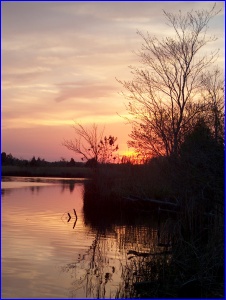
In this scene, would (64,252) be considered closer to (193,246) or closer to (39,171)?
(193,246)

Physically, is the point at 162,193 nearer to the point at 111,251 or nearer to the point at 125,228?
the point at 125,228

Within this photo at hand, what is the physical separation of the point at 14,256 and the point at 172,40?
1284cm

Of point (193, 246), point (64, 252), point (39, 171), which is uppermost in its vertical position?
point (39, 171)

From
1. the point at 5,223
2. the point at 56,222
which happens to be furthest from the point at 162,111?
the point at 5,223

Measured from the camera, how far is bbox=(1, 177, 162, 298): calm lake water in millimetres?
10758

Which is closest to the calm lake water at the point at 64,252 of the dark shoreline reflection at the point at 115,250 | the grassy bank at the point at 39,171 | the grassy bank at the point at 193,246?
the dark shoreline reflection at the point at 115,250

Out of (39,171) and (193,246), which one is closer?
(193,246)

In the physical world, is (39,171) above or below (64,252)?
above

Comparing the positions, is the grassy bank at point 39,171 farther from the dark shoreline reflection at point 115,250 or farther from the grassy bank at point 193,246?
the grassy bank at point 193,246

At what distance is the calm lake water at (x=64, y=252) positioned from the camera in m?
10.8

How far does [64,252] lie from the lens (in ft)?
49.1

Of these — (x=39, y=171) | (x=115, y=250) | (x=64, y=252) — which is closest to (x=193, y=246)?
(x=115, y=250)

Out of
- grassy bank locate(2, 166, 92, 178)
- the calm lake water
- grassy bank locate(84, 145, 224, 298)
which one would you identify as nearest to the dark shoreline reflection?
the calm lake water

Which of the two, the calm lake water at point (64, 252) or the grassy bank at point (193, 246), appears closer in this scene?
the grassy bank at point (193, 246)
